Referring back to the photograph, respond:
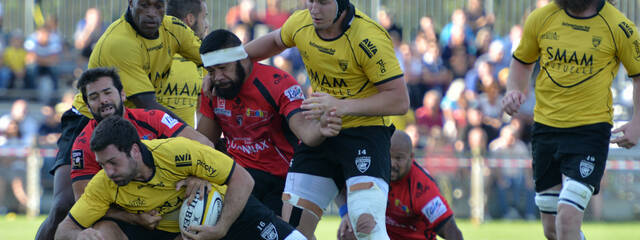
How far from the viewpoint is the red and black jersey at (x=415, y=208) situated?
25.2ft

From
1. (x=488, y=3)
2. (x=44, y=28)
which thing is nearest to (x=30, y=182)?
(x=44, y=28)

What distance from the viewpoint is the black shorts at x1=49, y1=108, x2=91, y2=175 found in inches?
292

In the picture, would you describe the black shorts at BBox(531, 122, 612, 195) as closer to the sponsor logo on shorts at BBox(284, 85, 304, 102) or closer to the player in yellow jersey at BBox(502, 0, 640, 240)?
the player in yellow jersey at BBox(502, 0, 640, 240)

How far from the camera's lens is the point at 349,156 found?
6.73 m

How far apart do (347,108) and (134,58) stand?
5.79ft

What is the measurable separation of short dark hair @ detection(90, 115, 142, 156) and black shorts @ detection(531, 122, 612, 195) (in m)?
3.30

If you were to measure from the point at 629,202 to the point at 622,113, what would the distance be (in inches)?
68.3

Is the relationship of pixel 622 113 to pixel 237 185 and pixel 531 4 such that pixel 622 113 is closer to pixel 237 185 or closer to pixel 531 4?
pixel 531 4

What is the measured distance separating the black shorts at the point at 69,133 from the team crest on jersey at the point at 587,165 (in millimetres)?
3883

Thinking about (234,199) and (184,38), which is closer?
(234,199)

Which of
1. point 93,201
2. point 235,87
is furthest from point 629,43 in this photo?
point 93,201

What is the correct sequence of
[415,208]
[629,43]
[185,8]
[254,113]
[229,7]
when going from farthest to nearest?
[229,7] < [185,8] < [415,208] < [254,113] < [629,43]

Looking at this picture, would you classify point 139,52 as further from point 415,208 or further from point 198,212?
point 415,208

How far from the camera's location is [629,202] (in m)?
15.0
